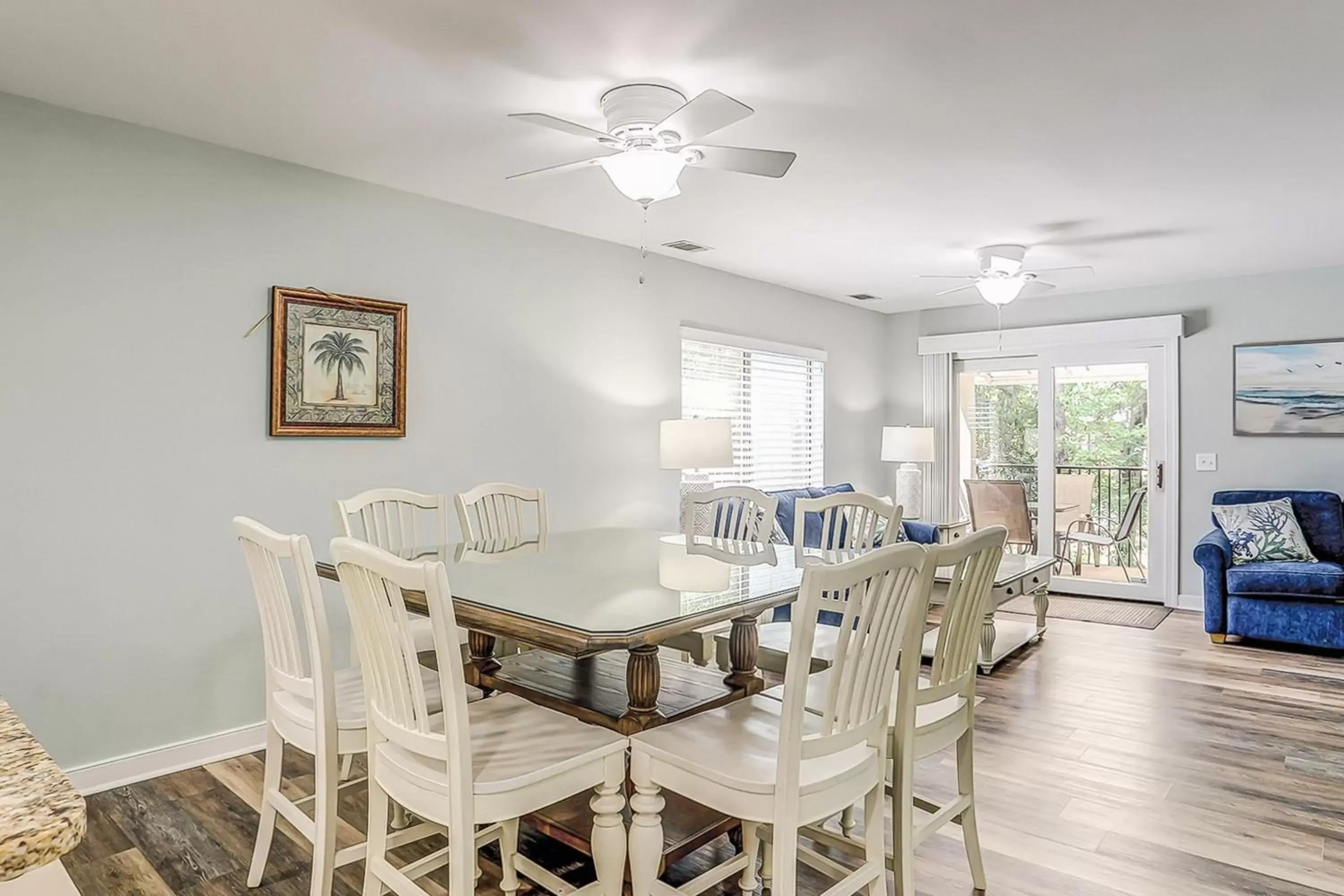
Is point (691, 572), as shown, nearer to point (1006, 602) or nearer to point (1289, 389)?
point (1006, 602)

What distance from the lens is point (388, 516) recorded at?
3012mm

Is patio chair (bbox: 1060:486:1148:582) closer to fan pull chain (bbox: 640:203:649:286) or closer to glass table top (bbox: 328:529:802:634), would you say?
fan pull chain (bbox: 640:203:649:286)

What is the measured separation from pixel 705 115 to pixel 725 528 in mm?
2266

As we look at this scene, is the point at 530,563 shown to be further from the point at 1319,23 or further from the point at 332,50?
the point at 1319,23

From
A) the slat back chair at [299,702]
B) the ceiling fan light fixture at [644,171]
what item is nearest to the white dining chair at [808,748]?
the slat back chair at [299,702]

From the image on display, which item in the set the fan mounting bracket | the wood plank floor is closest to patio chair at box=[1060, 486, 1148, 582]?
the wood plank floor

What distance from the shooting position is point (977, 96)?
269 centimetres

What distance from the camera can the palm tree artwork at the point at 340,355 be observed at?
348 cm

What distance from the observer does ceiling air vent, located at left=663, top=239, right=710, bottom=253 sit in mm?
4730

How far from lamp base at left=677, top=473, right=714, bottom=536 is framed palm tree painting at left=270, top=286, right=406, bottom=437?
185cm

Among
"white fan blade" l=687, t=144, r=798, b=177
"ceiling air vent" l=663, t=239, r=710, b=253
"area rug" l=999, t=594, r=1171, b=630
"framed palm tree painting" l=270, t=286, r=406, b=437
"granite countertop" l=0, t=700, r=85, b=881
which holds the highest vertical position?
"ceiling air vent" l=663, t=239, r=710, b=253

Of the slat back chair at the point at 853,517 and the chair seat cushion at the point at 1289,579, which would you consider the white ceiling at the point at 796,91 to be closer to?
the slat back chair at the point at 853,517

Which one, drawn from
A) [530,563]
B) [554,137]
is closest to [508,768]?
[530,563]

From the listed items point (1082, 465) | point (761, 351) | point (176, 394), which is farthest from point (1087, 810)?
point (1082, 465)
